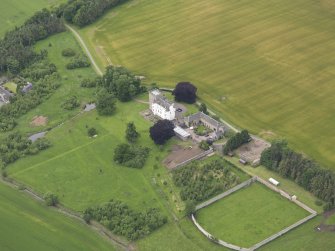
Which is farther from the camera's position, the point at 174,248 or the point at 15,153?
the point at 15,153

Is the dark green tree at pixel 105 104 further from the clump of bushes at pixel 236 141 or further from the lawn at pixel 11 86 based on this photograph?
the clump of bushes at pixel 236 141

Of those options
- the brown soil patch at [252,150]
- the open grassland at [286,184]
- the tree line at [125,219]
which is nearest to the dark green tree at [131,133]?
the tree line at [125,219]

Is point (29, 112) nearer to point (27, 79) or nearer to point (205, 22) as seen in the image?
point (27, 79)

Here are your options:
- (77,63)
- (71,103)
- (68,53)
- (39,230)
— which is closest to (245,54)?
(77,63)

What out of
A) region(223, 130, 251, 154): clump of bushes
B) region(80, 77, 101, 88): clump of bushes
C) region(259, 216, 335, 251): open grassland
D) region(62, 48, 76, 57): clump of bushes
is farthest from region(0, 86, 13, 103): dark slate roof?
region(259, 216, 335, 251): open grassland

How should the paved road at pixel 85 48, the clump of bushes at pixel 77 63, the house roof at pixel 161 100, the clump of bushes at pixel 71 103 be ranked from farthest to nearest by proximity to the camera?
the clump of bushes at pixel 77 63, the paved road at pixel 85 48, the clump of bushes at pixel 71 103, the house roof at pixel 161 100

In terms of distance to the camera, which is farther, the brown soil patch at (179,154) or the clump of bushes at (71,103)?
the clump of bushes at (71,103)

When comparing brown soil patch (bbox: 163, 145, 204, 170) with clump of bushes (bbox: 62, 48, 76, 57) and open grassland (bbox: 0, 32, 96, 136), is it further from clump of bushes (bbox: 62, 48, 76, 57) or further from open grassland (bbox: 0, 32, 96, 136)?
clump of bushes (bbox: 62, 48, 76, 57)

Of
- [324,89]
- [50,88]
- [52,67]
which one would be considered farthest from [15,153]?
[324,89]
